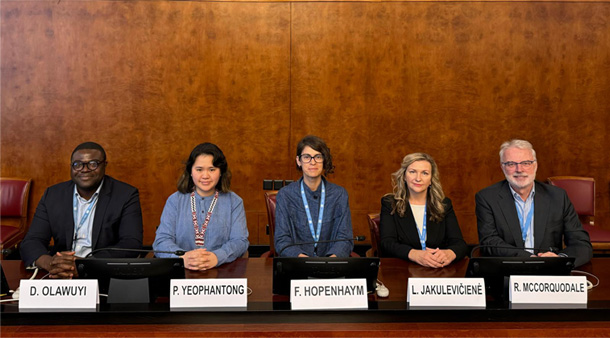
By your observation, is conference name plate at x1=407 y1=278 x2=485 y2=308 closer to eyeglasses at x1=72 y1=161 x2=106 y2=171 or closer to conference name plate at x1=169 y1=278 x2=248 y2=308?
conference name plate at x1=169 y1=278 x2=248 y2=308

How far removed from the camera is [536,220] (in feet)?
9.32

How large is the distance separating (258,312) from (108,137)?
12.2 feet

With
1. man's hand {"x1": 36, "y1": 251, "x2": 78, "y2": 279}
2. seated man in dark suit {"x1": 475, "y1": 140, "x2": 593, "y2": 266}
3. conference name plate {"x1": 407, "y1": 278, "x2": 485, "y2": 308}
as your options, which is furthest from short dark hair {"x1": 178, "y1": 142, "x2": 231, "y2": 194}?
seated man in dark suit {"x1": 475, "y1": 140, "x2": 593, "y2": 266}

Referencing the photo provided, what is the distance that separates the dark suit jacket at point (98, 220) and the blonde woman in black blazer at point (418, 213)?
4.53ft

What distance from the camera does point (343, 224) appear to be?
3.05 meters

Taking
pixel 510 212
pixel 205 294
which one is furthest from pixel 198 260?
pixel 510 212

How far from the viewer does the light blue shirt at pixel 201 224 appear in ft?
9.23

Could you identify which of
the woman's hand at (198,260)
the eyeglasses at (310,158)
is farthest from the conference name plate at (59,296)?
the eyeglasses at (310,158)

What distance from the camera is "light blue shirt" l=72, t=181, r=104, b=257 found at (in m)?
2.88

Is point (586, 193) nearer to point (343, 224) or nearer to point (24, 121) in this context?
point (343, 224)

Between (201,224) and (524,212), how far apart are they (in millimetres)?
1753

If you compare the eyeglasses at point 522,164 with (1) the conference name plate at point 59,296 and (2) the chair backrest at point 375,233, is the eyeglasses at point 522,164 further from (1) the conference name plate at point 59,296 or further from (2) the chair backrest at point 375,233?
(1) the conference name plate at point 59,296

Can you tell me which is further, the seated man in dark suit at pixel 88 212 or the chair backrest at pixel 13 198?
the chair backrest at pixel 13 198

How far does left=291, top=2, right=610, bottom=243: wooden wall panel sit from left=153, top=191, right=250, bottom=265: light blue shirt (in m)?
2.34
